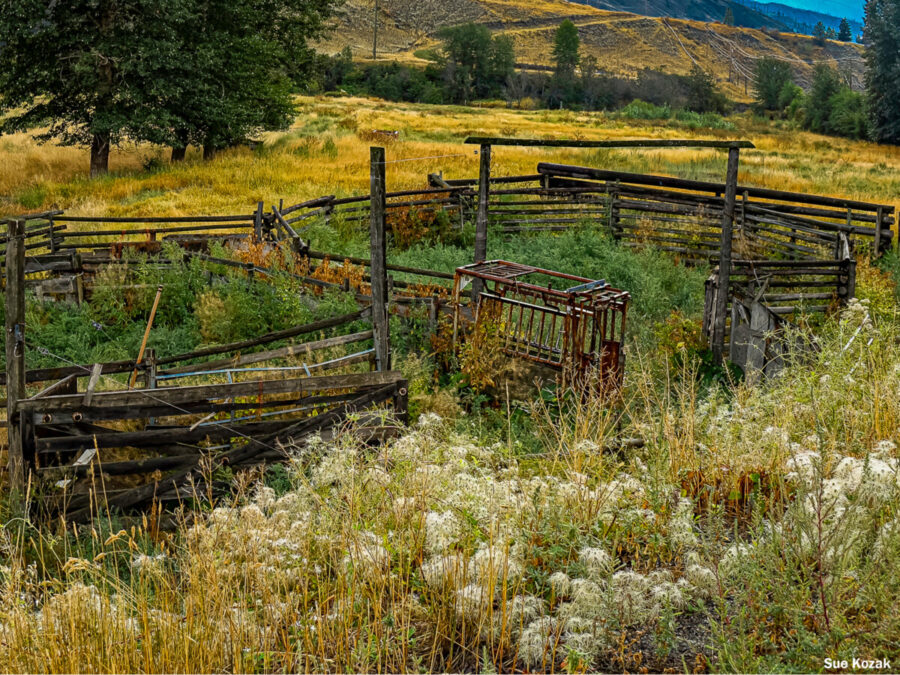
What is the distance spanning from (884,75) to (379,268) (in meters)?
55.9

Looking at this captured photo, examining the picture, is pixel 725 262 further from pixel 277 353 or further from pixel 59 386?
pixel 59 386

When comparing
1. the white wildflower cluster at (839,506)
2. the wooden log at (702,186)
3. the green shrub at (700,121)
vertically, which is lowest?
the white wildflower cluster at (839,506)

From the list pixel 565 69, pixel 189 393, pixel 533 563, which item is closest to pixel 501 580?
pixel 533 563

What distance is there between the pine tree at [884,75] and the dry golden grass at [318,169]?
1297cm

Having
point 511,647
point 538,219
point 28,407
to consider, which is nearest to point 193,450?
point 28,407

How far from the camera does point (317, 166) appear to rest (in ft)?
84.5

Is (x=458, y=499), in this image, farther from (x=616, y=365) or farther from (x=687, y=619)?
(x=616, y=365)

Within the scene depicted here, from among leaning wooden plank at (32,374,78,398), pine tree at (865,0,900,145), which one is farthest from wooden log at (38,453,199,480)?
pine tree at (865,0,900,145)

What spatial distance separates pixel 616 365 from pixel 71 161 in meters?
25.5

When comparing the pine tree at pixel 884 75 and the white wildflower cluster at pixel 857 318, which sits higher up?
the pine tree at pixel 884 75

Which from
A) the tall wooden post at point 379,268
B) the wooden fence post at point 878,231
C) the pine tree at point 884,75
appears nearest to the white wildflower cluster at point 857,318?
the tall wooden post at point 379,268

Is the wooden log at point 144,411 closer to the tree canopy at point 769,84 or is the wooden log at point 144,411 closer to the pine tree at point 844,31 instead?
the tree canopy at point 769,84

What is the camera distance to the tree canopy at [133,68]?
23422 millimetres

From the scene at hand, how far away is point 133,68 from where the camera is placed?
23.9 metres
